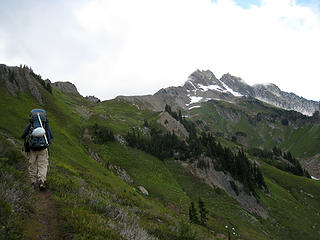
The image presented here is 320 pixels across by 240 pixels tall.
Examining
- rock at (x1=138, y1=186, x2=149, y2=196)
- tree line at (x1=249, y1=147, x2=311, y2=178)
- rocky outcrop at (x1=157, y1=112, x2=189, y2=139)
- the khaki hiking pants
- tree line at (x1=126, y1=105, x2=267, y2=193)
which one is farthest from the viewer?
tree line at (x1=249, y1=147, x2=311, y2=178)

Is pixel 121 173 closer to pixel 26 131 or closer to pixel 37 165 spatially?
pixel 26 131


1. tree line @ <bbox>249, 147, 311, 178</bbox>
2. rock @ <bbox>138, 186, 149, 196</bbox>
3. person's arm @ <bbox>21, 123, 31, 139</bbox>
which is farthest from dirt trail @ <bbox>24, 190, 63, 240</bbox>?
tree line @ <bbox>249, 147, 311, 178</bbox>

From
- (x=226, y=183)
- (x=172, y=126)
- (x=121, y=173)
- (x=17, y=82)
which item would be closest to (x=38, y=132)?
(x=121, y=173)

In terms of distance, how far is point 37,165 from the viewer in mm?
10203

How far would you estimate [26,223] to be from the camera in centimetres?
661

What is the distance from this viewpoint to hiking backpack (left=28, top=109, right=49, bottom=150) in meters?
9.91

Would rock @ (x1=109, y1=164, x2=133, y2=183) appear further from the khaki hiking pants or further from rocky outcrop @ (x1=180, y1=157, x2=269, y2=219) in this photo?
the khaki hiking pants

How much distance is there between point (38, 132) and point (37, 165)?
162 centimetres

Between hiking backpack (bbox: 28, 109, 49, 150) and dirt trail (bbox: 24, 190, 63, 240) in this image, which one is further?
hiking backpack (bbox: 28, 109, 49, 150)

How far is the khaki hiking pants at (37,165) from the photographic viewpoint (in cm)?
1026

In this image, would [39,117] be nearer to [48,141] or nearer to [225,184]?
[48,141]

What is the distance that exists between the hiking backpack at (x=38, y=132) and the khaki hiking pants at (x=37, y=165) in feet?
1.46

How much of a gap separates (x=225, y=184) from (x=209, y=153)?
43.0 feet

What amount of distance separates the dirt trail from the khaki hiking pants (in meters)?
1.61
